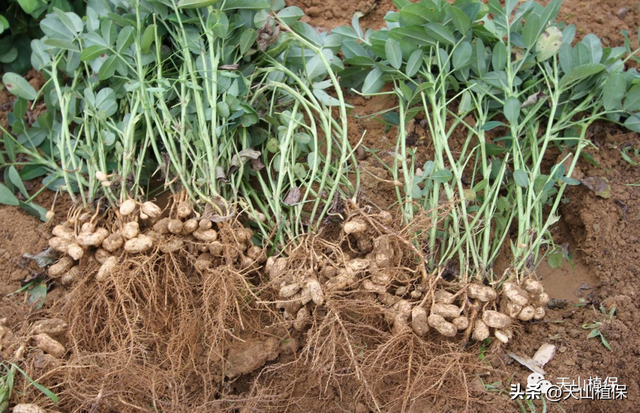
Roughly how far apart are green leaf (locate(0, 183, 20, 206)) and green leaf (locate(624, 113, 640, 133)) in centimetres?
178

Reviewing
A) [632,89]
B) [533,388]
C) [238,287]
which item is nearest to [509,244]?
[533,388]

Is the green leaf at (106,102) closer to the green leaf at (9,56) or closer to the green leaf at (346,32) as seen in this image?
the green leaf at (9,56)

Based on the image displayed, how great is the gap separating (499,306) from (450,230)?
0.23 metres

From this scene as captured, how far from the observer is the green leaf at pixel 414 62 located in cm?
149

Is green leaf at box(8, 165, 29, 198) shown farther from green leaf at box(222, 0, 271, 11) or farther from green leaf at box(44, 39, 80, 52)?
green leaf at box(222, 0, 271, 11)

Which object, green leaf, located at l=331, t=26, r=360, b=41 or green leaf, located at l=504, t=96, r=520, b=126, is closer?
green leaf, located at l=504, t=96, r=520, b=126

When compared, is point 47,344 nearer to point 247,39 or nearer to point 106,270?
point 106,270

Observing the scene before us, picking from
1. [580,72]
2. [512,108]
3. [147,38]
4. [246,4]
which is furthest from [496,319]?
[147,38]

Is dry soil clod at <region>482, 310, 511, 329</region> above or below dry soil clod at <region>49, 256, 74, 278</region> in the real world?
below

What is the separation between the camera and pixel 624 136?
1607 mm

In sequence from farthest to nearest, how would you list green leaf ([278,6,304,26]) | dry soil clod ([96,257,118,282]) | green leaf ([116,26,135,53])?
green leaf ([278,6,304,26]) < green leaf ([116,26,135,53]) < dry soil clod ([96,257,118,282])

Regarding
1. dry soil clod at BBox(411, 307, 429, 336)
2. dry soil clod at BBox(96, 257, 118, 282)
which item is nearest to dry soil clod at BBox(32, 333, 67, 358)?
dry soil clod at BBox(96, 257, 118, 282)

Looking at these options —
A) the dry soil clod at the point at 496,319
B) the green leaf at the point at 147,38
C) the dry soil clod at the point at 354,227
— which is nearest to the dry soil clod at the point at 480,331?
the dry soil clod at the point at 496,319

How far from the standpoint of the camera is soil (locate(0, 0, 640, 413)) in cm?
126
